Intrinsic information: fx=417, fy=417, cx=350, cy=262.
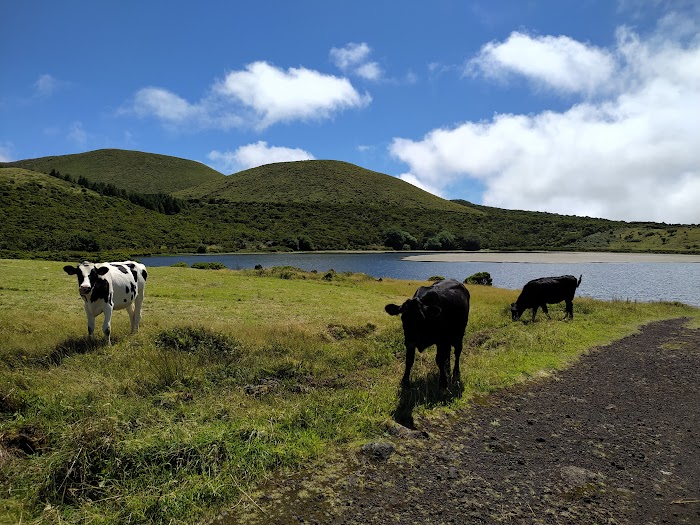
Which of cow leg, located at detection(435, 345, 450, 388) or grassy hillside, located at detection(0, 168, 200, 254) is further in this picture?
grassy hillside, located at detection(0, 168, 200, 254)

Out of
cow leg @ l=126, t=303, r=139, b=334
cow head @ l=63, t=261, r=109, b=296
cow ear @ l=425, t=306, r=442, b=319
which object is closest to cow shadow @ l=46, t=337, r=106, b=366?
cow head @ l=63, t=261, r=109, b=296

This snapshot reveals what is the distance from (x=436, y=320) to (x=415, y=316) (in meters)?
0.73

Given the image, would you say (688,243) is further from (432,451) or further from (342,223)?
(432,451)

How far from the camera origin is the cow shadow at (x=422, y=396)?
734 cm

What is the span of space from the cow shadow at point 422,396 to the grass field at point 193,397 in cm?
5

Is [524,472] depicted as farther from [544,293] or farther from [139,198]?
[139,198]

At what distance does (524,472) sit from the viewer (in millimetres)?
5746

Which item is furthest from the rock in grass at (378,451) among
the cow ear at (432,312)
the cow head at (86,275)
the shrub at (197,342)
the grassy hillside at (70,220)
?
the grassy hillside at (70,220)

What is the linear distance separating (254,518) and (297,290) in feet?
85.1

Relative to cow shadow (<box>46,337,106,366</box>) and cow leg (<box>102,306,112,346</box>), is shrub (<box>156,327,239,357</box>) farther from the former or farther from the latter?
cow shadow (<box>46,337,106,366</box>)

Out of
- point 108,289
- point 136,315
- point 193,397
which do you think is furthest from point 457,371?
point 136,315

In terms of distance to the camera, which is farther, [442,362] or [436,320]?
[442,362]

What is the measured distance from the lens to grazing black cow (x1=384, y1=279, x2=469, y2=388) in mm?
8391

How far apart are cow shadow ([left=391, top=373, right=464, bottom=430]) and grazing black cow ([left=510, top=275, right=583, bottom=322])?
1142 cm
